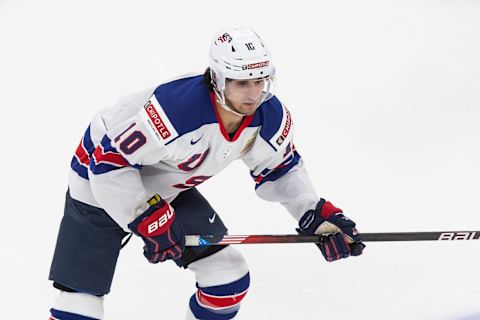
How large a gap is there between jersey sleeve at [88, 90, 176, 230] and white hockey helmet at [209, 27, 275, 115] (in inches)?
7.7

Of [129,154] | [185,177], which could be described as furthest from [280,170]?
[129,154]

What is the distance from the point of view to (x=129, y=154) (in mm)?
2785

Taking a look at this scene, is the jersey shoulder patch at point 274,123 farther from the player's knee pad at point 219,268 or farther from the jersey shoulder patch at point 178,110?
the player's knee pad at point 219,268

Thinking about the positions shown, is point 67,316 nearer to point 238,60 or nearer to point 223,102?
point 223,102

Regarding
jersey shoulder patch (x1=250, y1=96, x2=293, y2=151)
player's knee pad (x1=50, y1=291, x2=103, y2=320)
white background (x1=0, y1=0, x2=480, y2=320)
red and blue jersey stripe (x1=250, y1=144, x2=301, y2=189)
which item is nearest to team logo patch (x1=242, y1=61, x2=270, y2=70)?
jersey shoulder patch (x1=250, y1=96, x2=293, y2=151)

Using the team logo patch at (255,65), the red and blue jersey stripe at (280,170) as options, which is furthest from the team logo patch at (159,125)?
the red and blue jersey stripe at (280,170)

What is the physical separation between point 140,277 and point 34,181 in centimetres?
87

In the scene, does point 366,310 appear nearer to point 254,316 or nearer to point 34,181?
point 254,316

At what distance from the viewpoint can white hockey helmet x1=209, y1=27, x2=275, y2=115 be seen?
275 centimetres

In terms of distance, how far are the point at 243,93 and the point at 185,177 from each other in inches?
15.1

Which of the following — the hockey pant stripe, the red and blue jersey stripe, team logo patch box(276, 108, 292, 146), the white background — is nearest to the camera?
the hockey pant stripe

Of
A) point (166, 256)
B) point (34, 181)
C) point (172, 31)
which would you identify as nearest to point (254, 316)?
point (166, 256)

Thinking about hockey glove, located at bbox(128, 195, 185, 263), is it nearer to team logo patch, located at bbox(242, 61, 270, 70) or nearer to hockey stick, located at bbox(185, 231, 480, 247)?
hockey stick, located at bbox(185, 231, 480, 247)

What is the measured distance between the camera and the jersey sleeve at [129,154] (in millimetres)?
2773
